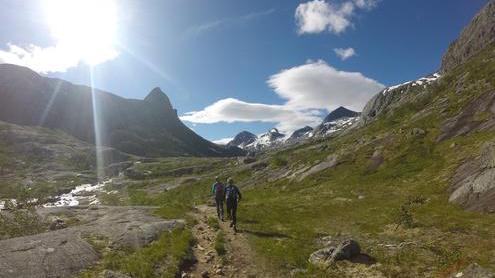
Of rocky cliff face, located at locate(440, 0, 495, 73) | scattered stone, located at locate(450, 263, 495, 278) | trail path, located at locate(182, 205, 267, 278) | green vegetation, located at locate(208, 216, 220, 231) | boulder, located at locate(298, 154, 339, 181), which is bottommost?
trail path, located at locate(182, 205, 267, 278)

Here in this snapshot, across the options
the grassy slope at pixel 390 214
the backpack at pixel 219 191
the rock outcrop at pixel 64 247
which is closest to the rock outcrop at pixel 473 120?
the grassy slope at pixel 390 214

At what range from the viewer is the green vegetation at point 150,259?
20.0 metres

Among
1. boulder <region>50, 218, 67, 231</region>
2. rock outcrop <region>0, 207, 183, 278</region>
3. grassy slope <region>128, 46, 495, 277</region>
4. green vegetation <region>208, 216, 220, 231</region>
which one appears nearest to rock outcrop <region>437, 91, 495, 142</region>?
grassy slope <region>128, 46, 495, 277</region>

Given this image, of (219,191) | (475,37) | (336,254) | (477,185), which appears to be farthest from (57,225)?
(475,37)

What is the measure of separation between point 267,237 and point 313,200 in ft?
61.2

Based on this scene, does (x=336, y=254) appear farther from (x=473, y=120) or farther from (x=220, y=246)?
(x=473, y=120)

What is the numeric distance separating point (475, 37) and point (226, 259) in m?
180

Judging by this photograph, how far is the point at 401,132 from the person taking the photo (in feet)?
214

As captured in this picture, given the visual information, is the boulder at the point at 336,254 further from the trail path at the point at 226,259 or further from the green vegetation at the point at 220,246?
the green vegetation at the point at 220,246

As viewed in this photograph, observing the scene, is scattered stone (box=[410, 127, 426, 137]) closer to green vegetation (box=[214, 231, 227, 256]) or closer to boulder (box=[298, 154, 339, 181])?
boulder (box=[298, 154, 339, 181])

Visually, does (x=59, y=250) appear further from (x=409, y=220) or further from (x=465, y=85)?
(x=465, y=85)

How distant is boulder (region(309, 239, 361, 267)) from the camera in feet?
69.7

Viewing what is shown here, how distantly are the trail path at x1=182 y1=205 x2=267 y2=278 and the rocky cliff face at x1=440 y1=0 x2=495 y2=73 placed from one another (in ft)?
495

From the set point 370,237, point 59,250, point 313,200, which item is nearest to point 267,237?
point 370,237
